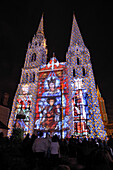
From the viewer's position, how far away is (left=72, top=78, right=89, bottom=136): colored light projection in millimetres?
23734

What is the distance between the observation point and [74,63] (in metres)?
31.3

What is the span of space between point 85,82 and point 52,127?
1128cm

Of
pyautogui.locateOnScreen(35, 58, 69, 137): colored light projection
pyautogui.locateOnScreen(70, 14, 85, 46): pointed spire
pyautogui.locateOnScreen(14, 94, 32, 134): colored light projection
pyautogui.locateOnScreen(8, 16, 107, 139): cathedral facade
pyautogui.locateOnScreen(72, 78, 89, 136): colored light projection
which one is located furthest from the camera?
pyautogui.locateOnScreen(70, 14, 85, 46): pointed spire

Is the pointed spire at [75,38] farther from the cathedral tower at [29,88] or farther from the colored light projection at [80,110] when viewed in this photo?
the colored light projection at [80,110]

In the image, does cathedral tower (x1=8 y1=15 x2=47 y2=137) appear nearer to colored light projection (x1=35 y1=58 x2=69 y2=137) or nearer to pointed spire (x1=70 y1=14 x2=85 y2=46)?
colored light projection (x1=35 y1=58 x2=69 y2=137)

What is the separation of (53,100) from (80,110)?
5775 mm

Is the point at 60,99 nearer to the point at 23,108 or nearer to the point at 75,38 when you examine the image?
the point at 23,108

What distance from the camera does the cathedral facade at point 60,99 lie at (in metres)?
24.2

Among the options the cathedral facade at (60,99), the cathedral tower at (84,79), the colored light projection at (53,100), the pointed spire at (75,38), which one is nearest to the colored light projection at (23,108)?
the cathedral facade at (60,99)

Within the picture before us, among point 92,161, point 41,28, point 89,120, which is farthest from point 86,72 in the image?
point 92,161

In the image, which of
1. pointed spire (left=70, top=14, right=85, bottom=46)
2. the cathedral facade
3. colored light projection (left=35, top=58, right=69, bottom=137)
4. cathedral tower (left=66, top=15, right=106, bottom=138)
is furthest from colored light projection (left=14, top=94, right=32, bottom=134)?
pointed spire (left=70, top=14, right=85, bottom=46)

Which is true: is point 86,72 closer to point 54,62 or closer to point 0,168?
point 54,62

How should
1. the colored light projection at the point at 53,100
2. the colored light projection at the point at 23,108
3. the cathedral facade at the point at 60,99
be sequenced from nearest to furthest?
the cathedral facade at the point at 60,99 < the colored light projection at the point at 53,100 < the colored light projection at the point at 23,108

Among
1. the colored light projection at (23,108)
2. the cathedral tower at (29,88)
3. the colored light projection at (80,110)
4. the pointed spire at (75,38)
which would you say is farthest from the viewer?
the pointed spire at (75,38)
